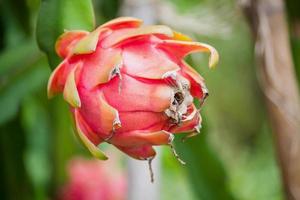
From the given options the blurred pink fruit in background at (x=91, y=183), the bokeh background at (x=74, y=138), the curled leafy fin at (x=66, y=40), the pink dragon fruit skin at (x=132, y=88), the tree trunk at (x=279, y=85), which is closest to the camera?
the pink dragon fruit skin at (x=132, y=88)

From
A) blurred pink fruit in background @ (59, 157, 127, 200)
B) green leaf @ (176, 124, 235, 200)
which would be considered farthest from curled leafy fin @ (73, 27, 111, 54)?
blurred pink fruit in background @ (59, 157, 127, 200)

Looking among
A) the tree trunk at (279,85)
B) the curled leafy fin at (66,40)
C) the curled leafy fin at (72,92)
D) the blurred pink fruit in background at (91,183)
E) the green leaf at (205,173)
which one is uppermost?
the curled leafy fin at (66,40)

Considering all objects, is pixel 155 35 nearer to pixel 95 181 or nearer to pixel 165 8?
pixel 165 8

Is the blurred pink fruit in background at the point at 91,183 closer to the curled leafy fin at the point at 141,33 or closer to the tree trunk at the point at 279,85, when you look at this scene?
the tree trunk at the point at 279,85

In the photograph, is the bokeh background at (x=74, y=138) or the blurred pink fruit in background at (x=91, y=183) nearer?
the bokeh background at (x=74, y=138)

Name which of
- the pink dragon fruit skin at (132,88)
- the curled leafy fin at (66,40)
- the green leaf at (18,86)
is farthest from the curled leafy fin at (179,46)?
the green leaf at (18,86)

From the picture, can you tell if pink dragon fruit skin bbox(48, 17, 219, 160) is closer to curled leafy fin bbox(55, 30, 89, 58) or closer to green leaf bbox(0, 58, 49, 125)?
curled leafy fin bbox(55, 30, 89, 58)

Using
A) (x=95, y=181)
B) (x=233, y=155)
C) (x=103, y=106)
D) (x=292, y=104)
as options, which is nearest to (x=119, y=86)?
(x=103, y=106)
